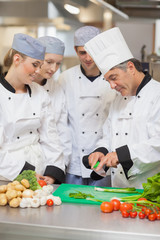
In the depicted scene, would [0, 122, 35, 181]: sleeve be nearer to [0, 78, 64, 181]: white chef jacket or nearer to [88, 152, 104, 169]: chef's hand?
[0, 78, 64, 181]: white chef jacket

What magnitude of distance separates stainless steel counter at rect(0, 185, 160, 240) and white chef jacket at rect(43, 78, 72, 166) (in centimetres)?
103

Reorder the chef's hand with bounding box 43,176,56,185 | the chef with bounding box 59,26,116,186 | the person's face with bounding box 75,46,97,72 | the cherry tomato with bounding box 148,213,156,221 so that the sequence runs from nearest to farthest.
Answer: the cherry tomato with bounding box 148,213,156,221, the chef's hand with bounding box 43,176,56,185, the person's face with bounding box 75,46,97,72, the chef with bounding box 59,26,116,186

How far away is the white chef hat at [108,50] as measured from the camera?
2193 mm

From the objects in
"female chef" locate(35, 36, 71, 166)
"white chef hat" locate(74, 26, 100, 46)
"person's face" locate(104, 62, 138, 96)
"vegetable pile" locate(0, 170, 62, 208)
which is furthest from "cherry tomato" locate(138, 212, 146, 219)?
"white chef hat" locate(74, 26, 100, 46)

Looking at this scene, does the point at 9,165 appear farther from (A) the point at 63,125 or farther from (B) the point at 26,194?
(A) the point at 63,125

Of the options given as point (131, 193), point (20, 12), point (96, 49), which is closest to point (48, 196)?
point (131, 193)

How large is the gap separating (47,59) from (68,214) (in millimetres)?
1175

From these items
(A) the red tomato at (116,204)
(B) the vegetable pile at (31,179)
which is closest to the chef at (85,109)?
(B) the vegetable pile at (31,179)

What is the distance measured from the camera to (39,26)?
175 inches

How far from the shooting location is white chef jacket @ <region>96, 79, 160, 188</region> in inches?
81.5

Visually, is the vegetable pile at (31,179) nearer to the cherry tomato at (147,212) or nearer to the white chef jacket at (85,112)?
the cherry tomato at (147,212)

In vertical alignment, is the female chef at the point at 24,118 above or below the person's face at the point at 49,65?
below

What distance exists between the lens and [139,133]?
2.19m

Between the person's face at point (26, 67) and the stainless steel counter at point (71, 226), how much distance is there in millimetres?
754
